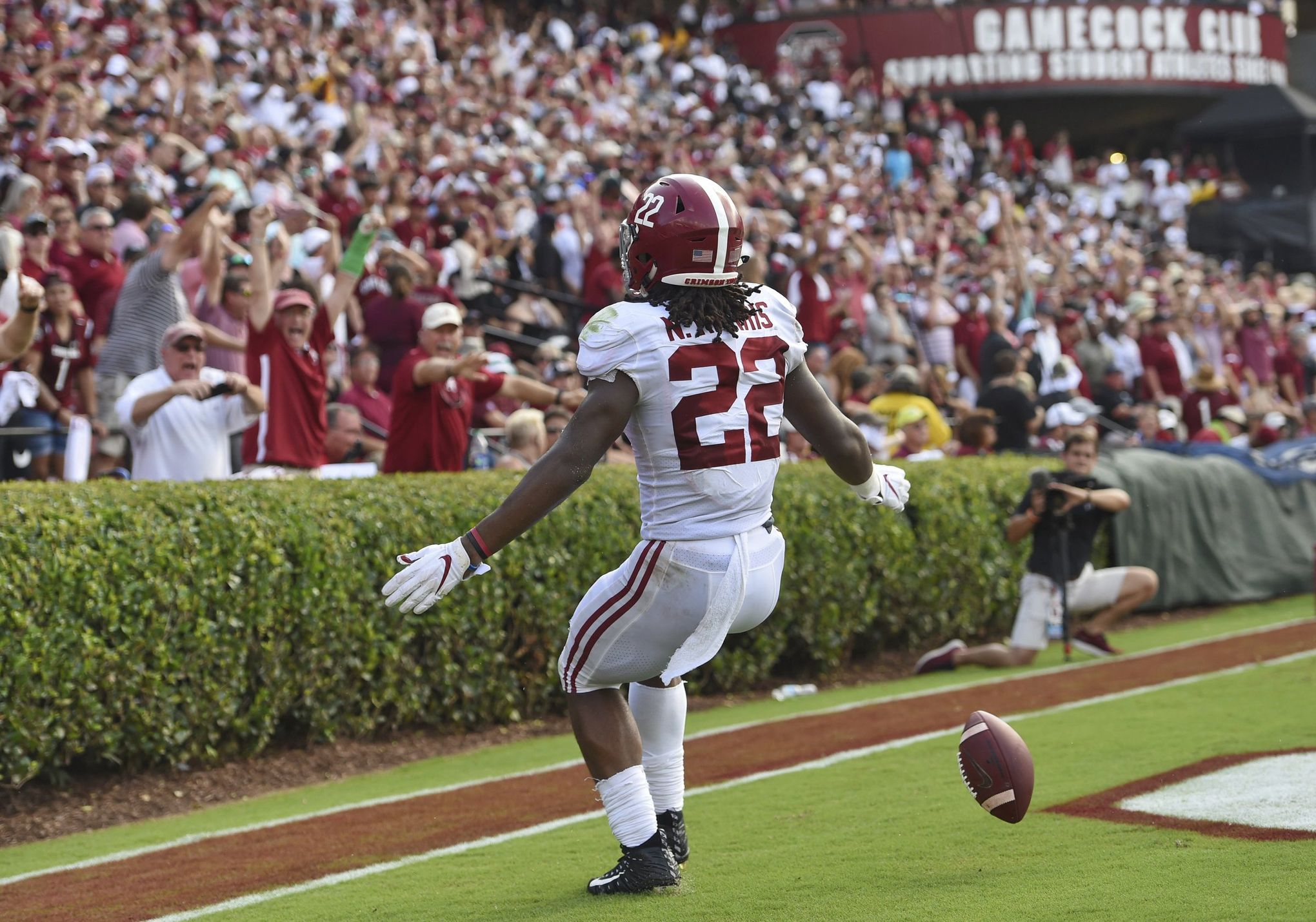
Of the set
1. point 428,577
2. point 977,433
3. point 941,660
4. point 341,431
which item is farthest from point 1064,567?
point 428,577

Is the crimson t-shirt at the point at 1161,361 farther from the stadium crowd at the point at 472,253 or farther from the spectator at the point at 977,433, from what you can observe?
the spectator at the point at 977,433

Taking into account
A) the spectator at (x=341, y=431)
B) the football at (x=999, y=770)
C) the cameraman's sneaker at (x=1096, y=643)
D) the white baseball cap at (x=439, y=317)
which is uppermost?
the white baseball cap at (x=439, y=317)

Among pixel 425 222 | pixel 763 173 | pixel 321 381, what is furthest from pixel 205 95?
pixel 763 173

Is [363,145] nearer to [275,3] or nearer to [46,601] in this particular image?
[275,3]

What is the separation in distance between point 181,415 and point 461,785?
A: 2898mm

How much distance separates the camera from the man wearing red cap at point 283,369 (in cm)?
942

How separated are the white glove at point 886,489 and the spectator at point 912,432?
770cm

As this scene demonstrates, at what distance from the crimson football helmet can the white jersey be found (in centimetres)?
13

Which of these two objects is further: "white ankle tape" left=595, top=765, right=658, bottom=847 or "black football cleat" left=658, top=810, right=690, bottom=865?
"black football cleat" left=658, top=810, right=690, bottom=865

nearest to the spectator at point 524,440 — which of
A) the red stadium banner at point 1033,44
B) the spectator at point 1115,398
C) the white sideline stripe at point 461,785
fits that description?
the white sideline stripe at point 461,785

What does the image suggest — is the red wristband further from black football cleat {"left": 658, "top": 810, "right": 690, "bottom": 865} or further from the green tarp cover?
the green tarp cover

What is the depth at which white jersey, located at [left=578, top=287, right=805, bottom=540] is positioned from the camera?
4707 millimetres

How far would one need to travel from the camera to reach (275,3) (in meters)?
19.0

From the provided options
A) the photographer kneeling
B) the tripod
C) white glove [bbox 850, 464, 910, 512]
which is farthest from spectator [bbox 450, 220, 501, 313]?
white glove [bbox 850, 464, 910, 512]
